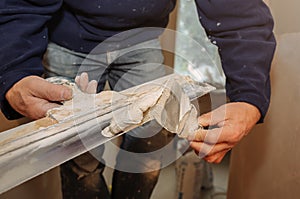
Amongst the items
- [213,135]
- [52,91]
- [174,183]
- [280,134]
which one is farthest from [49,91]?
[174,183]

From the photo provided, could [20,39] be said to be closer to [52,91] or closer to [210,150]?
[52,91]

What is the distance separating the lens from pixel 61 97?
542 millimetres

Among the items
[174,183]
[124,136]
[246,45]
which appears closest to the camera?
[246,45]

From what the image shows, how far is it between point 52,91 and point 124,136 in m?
0.23

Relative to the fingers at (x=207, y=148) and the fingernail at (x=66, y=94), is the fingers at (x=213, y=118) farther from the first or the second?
the fingernail at (x=66, y=94)

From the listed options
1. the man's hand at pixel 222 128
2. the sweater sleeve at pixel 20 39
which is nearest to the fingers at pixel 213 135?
the man's hand at pixel 222 128

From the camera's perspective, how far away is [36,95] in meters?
0.56

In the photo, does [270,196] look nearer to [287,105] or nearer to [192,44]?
[287,105]

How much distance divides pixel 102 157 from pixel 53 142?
0.31 m

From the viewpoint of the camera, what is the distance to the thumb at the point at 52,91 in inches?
21.3

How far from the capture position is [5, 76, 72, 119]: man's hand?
1.79ft

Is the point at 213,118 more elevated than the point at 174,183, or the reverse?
the point at 213,118

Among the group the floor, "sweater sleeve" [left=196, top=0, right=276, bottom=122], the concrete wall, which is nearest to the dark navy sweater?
"sweater sleeve" [left=196, top=0, right=276, bottom=122]

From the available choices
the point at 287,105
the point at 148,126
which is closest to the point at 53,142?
the point at 148,126
